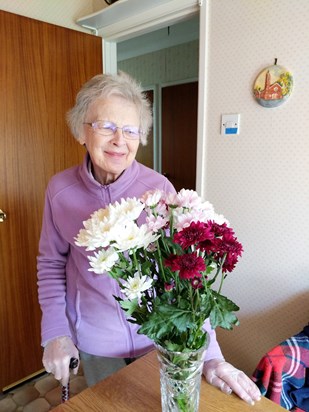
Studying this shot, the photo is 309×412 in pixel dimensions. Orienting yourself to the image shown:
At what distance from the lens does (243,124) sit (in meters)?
1.51

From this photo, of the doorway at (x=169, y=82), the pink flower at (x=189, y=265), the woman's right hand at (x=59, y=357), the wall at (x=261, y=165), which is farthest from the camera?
the doorway at (x=169, y=82)

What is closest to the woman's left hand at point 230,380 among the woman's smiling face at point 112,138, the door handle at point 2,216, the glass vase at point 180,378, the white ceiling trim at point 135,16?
the glass vase at point 180,378

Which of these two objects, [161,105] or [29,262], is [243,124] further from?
[161,105]

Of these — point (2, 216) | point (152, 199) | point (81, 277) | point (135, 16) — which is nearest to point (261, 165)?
point (81, 277)

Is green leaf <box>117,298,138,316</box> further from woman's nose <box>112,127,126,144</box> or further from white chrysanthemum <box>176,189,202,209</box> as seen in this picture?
woman's nose <box>112,127,126,144</box>

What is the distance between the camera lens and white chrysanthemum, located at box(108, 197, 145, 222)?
48 cm

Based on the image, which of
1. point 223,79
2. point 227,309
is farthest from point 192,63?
point 227,309

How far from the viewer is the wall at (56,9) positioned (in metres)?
1.79

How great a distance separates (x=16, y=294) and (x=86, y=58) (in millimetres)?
1517

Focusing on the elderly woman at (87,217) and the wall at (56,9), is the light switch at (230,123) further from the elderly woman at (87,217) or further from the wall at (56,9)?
the wall at (56,9)

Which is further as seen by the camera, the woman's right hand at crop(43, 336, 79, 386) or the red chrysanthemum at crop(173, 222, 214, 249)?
the woman's right hand at crop(43, 336, 79, 386)

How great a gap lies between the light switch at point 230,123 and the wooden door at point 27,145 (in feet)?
3.12

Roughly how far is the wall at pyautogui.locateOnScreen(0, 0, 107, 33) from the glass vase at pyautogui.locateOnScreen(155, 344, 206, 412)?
2017 mm

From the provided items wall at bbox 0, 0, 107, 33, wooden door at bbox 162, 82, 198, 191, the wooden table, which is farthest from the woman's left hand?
wooden door at bbox 162, 82, 198, 191
